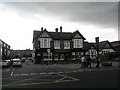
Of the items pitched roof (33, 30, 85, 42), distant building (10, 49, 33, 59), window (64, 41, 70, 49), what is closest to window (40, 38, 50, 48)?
pitched roof (33, 30, 85, 42)

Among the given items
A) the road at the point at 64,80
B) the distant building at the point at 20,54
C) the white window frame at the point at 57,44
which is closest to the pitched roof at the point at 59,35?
the white window frame at the point at 57,44

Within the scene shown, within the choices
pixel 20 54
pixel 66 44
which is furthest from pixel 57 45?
pixel 20 54

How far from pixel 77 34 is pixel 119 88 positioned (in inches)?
1945

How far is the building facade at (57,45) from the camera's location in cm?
5609

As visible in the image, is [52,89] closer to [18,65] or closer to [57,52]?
[18,65]

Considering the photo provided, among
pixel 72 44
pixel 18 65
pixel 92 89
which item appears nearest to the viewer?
pixel 92 89

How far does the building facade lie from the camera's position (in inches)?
2208

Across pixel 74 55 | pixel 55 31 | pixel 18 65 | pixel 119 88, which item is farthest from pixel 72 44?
pixel 119 88

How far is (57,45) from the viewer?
192 feet

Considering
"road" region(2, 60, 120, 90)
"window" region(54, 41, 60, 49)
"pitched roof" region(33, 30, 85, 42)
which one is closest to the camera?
"road" region(2, 60, 120, 90)

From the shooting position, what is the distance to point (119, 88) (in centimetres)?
1113

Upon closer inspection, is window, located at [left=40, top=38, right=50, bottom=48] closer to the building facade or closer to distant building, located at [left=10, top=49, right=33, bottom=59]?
the building facade

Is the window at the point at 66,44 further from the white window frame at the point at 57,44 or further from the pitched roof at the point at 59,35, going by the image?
the white window frame at the point at 57,44

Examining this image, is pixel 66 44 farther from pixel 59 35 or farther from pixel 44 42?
pixel 44 42
